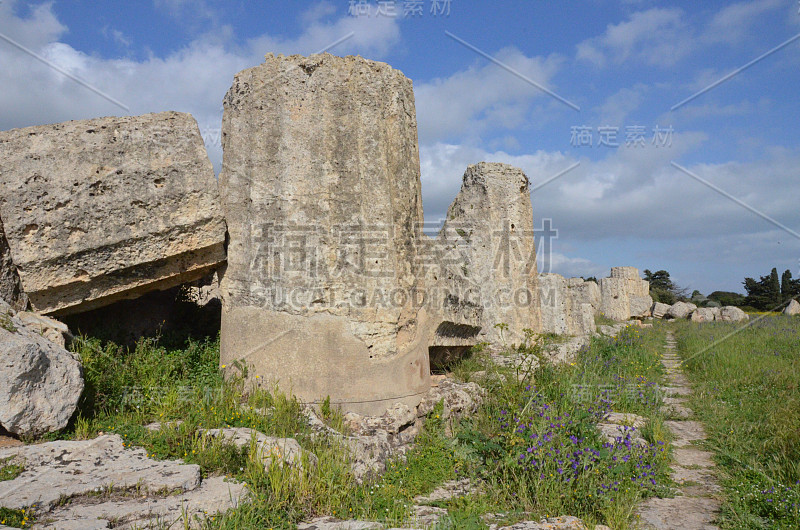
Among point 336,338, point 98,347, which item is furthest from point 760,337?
point 98,347

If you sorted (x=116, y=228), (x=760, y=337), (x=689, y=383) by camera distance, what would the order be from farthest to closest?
1. (x=760, y=337)
2. (x=689, y=383)
3. (x=116, y=228)

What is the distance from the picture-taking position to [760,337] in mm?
13055

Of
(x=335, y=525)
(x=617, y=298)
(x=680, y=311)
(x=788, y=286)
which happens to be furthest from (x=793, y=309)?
(x=335, y=525)

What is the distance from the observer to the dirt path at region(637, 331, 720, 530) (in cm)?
393

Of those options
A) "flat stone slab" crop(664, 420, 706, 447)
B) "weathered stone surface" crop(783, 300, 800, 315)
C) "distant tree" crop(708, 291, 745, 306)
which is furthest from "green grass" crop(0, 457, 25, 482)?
"distant tree" crop(708, 291, 745, 306)

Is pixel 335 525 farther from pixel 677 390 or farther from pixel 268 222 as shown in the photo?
pixel 677 390

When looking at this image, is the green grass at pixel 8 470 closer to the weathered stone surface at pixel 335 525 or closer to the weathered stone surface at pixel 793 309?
the weathered stone surface at pixel 335 525

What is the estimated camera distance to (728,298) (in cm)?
5078

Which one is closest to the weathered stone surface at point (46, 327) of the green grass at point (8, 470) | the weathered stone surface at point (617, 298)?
the green grass at point (8, 470)

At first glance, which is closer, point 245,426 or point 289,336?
point 245,426

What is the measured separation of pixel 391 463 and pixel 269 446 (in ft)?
3.61

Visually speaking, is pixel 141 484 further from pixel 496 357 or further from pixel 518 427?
pixel 496 357

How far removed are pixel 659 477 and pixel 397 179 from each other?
366 centimetres

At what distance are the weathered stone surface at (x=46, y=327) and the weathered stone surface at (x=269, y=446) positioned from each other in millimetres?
1583
